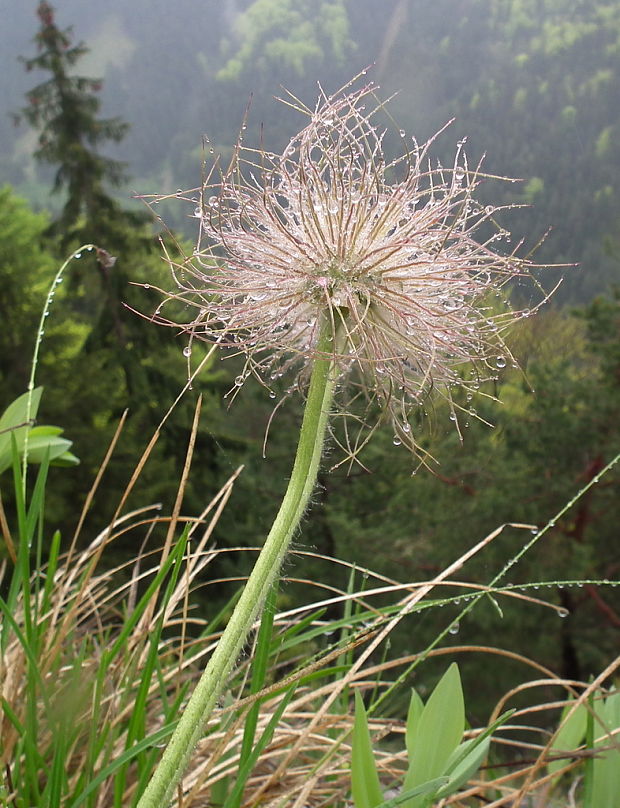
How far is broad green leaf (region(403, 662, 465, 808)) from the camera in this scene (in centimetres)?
91

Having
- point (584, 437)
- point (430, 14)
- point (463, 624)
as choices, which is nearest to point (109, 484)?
point (463, 624)

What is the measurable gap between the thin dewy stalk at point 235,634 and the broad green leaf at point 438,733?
34cm

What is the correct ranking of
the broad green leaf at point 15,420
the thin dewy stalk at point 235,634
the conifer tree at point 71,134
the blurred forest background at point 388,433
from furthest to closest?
1. the conifer tree at point 71,134
2. the blurred forest background at point 388,433
3. the broad green leaf at point 15,420
4. the thin dewy stalk at point 235,634

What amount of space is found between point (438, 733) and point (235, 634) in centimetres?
38

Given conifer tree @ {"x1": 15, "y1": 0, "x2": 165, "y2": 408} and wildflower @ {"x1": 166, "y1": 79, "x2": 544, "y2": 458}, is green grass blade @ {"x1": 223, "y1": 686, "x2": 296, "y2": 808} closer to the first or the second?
wildflower @ {"x1": 166, "y1": 79, "x2": 544, "y2": 458}

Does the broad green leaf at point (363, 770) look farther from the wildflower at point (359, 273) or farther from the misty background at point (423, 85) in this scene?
the misty background at point (423, 85)

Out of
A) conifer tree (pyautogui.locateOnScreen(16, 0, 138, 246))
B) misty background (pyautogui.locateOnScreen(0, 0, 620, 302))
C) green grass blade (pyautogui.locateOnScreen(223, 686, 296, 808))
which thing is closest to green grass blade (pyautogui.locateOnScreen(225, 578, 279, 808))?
green grass blade (pyautogui.locateOnScreen(223, 686, 296, 808))

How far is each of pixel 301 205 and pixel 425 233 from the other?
198 mm

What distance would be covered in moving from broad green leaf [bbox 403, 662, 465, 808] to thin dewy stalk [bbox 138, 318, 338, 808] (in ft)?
1.10

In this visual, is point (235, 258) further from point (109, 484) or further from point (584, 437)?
point (109, 484)

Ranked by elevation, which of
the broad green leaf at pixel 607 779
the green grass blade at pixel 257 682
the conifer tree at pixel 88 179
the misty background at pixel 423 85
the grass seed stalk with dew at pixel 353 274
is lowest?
the broad green leaf at pixel 607 779

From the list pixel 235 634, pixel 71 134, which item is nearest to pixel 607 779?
pixel 235 634

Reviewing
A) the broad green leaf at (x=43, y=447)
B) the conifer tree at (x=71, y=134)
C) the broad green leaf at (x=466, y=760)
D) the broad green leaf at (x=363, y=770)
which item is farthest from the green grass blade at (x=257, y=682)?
the conifer tree at (x=71, y=134)

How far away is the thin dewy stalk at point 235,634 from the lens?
0.69m
